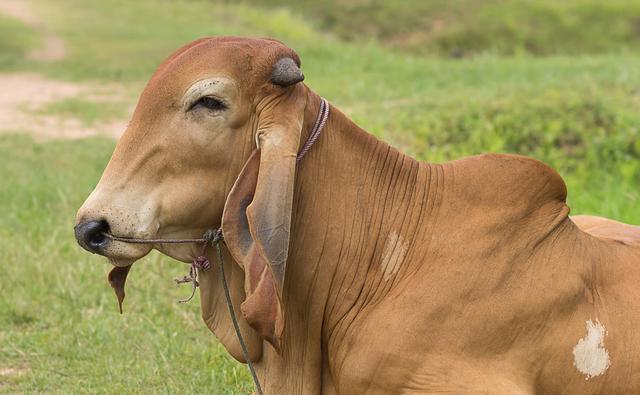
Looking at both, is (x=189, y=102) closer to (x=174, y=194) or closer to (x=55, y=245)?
(x=174, y=194)

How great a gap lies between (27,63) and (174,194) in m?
11.9

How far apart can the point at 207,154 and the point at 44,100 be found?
9.25 m

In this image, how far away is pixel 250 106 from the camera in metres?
3.09

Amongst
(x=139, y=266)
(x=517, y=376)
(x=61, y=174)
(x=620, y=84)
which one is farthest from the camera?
(x=620, y=84)

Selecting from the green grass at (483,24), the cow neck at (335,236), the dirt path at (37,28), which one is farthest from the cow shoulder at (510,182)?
the green grass at (483,24)

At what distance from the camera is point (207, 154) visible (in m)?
Result: 3.09

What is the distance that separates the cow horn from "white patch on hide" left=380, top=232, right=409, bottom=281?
1.78 ft

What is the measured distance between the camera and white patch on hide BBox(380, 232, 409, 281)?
3203 millimetres

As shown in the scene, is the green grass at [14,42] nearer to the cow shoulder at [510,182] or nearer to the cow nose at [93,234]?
the cow nose at [93,234]

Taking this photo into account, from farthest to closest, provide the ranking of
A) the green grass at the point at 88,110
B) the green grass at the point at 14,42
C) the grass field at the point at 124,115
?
the green grass at the point at 14,42
the green grass at the point at 88,110
the grass field at the point at 124,115

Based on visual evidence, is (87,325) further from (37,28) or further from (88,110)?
(37,28)

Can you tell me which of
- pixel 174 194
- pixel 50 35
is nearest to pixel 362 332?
pixel 174 194

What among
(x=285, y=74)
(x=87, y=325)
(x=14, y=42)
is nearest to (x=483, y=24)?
(x=14, y=42)

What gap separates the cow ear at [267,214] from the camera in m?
2.93
